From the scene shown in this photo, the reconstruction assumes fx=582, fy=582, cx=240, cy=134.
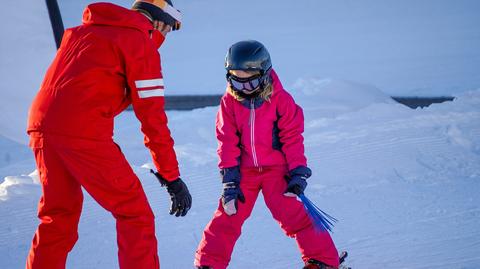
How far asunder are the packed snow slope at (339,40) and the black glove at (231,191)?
4.84m

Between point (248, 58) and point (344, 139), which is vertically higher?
point (248, 58)

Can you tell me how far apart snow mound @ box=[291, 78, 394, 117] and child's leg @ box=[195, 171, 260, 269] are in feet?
9.60

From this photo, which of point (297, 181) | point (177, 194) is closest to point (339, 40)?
point (297, 181)

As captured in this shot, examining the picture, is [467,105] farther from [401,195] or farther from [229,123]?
[229,123]

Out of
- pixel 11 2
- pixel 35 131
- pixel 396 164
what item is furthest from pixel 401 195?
pixel 11 2

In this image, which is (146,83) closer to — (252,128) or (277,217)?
(252,128)

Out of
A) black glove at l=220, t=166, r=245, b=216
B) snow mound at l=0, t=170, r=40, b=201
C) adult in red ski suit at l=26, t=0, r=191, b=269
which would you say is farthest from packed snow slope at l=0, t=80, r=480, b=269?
adult in red ski suit at l=26, t=0, r=191, b=269

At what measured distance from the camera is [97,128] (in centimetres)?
224

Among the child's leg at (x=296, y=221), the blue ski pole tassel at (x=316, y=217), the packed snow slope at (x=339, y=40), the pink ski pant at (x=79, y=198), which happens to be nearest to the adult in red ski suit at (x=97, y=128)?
the pink ski pant at (x=79, y=198)

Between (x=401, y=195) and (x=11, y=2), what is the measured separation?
12.1ft

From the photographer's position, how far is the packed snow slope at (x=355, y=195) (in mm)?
3168

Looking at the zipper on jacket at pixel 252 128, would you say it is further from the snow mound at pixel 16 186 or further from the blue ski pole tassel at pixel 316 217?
the snow mound at pixel 16 186

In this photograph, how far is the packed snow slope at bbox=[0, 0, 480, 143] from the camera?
7863 mm

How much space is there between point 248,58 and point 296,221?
795 millimetres
